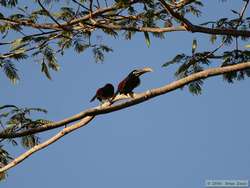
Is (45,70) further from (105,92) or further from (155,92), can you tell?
(155,92)

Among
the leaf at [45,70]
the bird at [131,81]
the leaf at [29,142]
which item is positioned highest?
the leaf at [45,70]

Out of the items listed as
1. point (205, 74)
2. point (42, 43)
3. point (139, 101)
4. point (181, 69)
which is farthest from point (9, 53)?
point (205, 74)

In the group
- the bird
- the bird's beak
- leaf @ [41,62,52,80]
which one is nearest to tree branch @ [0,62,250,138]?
the bird

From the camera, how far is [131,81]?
6.76 meters

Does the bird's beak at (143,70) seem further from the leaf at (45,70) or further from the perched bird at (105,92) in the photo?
the leaf at (45,70)

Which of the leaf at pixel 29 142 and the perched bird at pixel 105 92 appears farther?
the perched bird at pixel 105 92

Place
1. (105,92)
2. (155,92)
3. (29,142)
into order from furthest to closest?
(105,92)
(29,142)
(155,92)

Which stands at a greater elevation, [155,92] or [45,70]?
[45,70]

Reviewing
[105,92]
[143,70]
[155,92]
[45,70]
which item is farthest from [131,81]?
[155,92]

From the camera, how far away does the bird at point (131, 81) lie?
20.8ft

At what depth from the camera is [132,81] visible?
6781 mm

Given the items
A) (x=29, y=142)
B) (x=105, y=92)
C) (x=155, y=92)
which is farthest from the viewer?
(x=105, y=92)

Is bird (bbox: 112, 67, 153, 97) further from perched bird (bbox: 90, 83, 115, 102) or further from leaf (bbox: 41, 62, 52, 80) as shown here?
leaf (bbox: 41, 62, 52, 80)

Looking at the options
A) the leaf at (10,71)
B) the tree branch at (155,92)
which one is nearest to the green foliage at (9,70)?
the leaf at (10,71)
